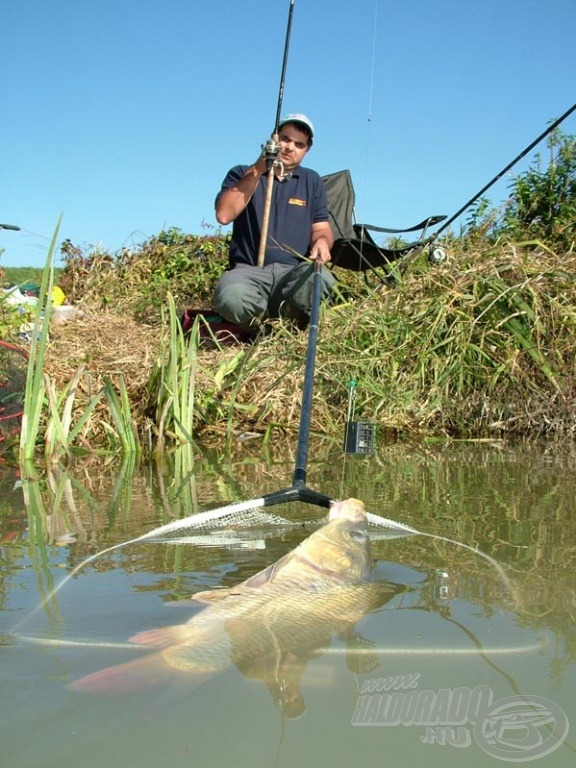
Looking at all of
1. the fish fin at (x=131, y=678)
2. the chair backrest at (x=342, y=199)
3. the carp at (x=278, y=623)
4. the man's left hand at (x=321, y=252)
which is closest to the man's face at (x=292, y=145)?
the man's left hand at (x=321, y=252)

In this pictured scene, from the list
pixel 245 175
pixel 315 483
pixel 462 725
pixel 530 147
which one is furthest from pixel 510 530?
pixel 530 147

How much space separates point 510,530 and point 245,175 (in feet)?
11.6

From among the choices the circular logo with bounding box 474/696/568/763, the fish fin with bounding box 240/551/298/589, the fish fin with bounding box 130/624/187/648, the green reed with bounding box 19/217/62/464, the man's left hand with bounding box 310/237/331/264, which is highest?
the man's left hand with bounding box 310/237/331/264

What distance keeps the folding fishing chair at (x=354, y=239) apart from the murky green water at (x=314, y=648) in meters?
3.57

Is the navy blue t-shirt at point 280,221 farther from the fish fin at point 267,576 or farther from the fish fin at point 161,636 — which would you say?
the fish fin at point 161,636

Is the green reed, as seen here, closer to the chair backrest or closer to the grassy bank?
the grassy bank

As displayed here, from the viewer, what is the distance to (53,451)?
12.3ft

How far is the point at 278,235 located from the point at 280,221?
0.36 ft

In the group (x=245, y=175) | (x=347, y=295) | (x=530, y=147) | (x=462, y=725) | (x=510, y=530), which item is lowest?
(x=462, y=725)

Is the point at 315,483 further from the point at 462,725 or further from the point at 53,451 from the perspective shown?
the point at 462,725

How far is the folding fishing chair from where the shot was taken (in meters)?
6.38

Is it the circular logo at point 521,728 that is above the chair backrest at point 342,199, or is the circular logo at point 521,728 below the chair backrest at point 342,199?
below

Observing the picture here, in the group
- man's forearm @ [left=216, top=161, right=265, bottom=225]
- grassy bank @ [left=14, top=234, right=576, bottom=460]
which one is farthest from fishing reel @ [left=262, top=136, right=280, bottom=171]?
grassy bank @ [left=14, top=234, right=576, bottom=460]

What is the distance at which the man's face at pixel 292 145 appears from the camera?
18.1 ft
